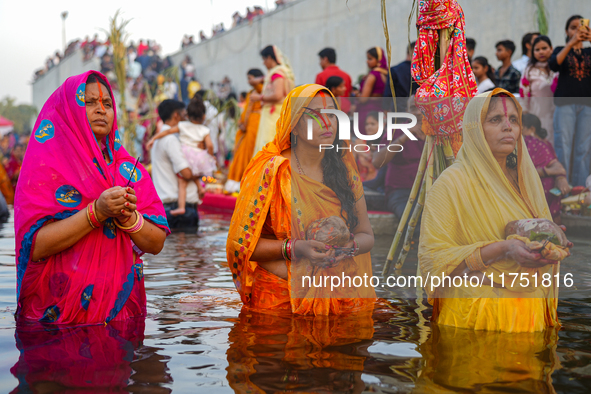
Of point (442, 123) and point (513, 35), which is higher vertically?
point (513, 35)

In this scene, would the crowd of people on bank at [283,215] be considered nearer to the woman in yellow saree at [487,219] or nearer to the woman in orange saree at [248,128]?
the woman in yellow saree at [487,219]

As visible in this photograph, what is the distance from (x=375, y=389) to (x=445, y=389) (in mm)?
235

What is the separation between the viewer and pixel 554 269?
2.93 meters

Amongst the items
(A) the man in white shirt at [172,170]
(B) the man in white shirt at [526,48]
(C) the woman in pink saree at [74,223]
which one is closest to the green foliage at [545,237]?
(C) the woman in pink saree at [74,223]

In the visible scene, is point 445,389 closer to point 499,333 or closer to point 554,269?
point 499,333

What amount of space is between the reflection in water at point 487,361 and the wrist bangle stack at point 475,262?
0.29m

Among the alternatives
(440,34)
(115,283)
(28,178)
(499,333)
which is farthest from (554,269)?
(28,178)

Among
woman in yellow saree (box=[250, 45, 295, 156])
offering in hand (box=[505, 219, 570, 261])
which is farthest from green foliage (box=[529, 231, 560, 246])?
woman in yellow saree (box=[250, 45, 295, 156])

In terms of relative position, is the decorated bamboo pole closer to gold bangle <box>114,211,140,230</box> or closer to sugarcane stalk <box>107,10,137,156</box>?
gold bangle <box>114,211,140,230</box>

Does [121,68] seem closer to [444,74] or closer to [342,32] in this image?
[342,32]

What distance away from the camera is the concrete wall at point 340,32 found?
9.11 m

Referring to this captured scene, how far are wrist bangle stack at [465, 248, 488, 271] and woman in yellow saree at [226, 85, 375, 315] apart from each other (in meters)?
0.65

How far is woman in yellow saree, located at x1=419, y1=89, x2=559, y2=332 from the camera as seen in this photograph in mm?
2828

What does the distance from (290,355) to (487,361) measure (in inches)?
30.3
